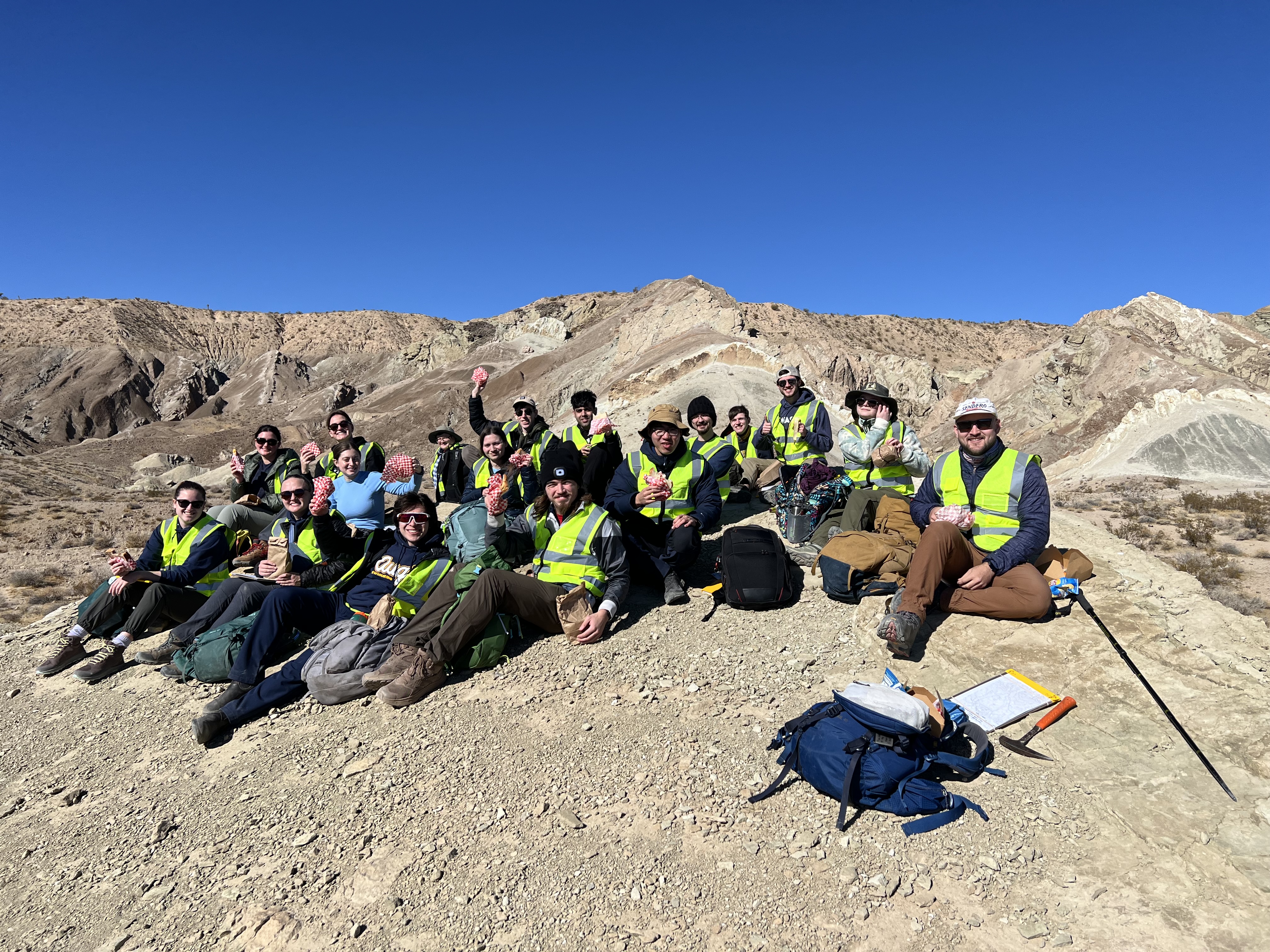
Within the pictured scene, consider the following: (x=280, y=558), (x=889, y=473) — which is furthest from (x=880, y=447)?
(x=280, y=558)

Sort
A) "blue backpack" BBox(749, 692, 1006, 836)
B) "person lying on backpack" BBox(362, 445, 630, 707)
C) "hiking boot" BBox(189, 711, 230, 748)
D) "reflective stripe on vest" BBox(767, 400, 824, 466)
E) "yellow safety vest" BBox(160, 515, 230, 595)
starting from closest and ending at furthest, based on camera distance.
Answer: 1. "blue backpack" BBox(749, 692, 1006, 836)
2. "hiking boot" BBox(189, 711, 230, 748)
3. "person lying on backpack" BBox(362, 445, 630, 707)
4. "yellow safety vest" BBox(160, 515, 230, 595)
5. "reflective stripe on vest" BBox(767, 400, 824, 466)

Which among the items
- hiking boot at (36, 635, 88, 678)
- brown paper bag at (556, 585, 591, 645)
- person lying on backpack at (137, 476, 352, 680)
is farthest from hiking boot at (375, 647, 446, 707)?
hiking boot at (36, 635, 88, 678)

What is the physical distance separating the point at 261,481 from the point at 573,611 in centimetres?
506

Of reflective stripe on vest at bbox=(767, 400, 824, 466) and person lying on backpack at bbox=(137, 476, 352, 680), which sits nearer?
person lying on backpack at bbox=(137, 476, 352, 680)

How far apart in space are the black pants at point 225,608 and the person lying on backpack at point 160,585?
0.19 metres

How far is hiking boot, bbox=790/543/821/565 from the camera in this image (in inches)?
243

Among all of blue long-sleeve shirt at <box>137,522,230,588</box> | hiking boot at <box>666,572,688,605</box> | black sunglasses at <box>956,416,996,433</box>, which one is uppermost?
black sunglasses at <box>956,416,996,433</box>

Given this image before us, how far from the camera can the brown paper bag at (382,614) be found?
5121 mm

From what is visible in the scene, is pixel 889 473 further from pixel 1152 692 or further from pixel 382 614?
pixel 382 614

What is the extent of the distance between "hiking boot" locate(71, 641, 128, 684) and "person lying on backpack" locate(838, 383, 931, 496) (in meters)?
6.88

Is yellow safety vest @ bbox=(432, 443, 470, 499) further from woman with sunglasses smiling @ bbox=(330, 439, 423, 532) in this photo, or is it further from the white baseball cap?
the white baseball cap

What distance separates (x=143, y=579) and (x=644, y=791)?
5103 mm

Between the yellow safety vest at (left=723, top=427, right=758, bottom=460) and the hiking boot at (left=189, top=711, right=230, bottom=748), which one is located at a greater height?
the yellow safety vest at (left=723, top=427, right=758, bottom=460)

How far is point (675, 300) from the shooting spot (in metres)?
33.4
